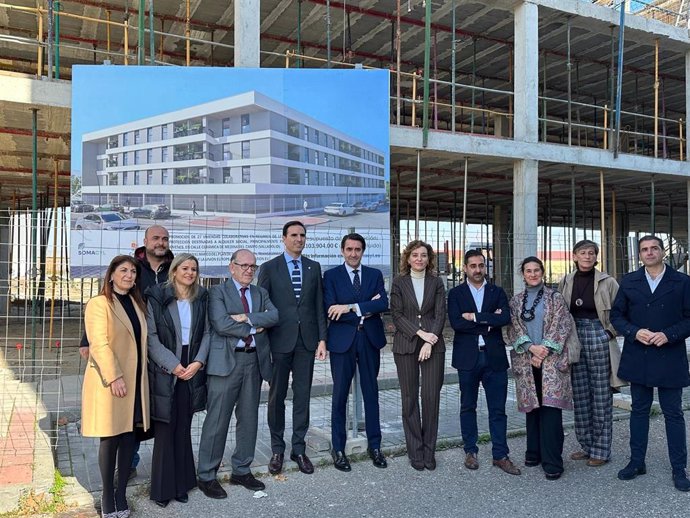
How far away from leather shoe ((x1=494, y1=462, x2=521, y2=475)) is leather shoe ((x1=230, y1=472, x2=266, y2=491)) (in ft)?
6.14

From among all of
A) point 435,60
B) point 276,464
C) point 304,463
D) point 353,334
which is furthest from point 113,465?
point 435,60

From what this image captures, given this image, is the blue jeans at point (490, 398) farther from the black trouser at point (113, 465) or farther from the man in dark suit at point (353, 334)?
the black trouser at point (113, 465)

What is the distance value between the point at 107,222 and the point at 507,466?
6206mm

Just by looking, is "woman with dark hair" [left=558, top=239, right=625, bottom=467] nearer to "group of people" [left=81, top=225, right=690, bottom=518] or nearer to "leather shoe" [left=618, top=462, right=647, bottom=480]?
"group of people" [left=81, top=225, right=690, bottom=518]

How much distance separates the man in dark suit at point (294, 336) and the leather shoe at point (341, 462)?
22 centimetres

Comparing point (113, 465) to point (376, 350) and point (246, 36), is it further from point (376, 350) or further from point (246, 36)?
point (246, 36)

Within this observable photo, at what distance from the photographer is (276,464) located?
434 centimetres

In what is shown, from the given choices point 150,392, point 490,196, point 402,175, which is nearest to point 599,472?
point 150,392

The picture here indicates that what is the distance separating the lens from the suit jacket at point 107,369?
11.2ft

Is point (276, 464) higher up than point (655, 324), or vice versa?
point (655, 324)

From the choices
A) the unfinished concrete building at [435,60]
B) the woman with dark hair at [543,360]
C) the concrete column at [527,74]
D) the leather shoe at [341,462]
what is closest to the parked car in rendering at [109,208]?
the unfinished concrete building at [435,60]

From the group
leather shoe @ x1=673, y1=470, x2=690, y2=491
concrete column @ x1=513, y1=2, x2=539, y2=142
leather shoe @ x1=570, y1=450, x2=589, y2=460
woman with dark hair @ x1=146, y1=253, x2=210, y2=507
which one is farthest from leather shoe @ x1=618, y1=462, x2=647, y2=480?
concrete column @ x1=513, y1=2, x2=539, y2=142

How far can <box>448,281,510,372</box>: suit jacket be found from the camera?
442 cm

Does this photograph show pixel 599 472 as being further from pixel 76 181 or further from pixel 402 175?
pixel 402 175
